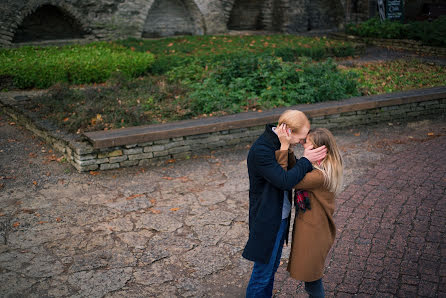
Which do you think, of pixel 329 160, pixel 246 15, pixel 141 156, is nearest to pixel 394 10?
pixel 246 15

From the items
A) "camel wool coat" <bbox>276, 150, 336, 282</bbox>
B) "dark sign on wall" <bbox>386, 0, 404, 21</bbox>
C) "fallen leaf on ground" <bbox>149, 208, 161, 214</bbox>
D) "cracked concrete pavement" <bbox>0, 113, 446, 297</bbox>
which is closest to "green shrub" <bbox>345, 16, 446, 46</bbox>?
"dark sign on wall" <bbox>386, 0, 404, 21</bbox>

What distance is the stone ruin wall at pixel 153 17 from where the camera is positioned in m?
13.7

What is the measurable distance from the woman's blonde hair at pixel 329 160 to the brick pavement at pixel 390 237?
1185mm

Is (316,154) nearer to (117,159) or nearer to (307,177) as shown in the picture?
(307,177)

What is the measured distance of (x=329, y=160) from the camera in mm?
2838

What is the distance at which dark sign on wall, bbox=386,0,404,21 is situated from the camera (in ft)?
59.0

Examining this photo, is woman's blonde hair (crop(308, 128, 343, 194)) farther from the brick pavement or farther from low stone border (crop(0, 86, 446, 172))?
low stone border (crop(0, 86, 446, 172))

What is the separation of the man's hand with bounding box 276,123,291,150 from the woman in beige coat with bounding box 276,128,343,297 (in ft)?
0.53

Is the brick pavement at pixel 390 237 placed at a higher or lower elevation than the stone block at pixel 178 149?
lower

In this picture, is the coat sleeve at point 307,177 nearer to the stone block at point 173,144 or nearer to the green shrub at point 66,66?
the stone block at point 173,144

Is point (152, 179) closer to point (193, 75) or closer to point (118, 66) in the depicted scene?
point (193, 75)

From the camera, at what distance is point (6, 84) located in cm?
947

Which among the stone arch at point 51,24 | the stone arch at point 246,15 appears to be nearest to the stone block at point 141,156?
the stone arch at point 51,24

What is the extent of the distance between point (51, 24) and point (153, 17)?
3721mm
